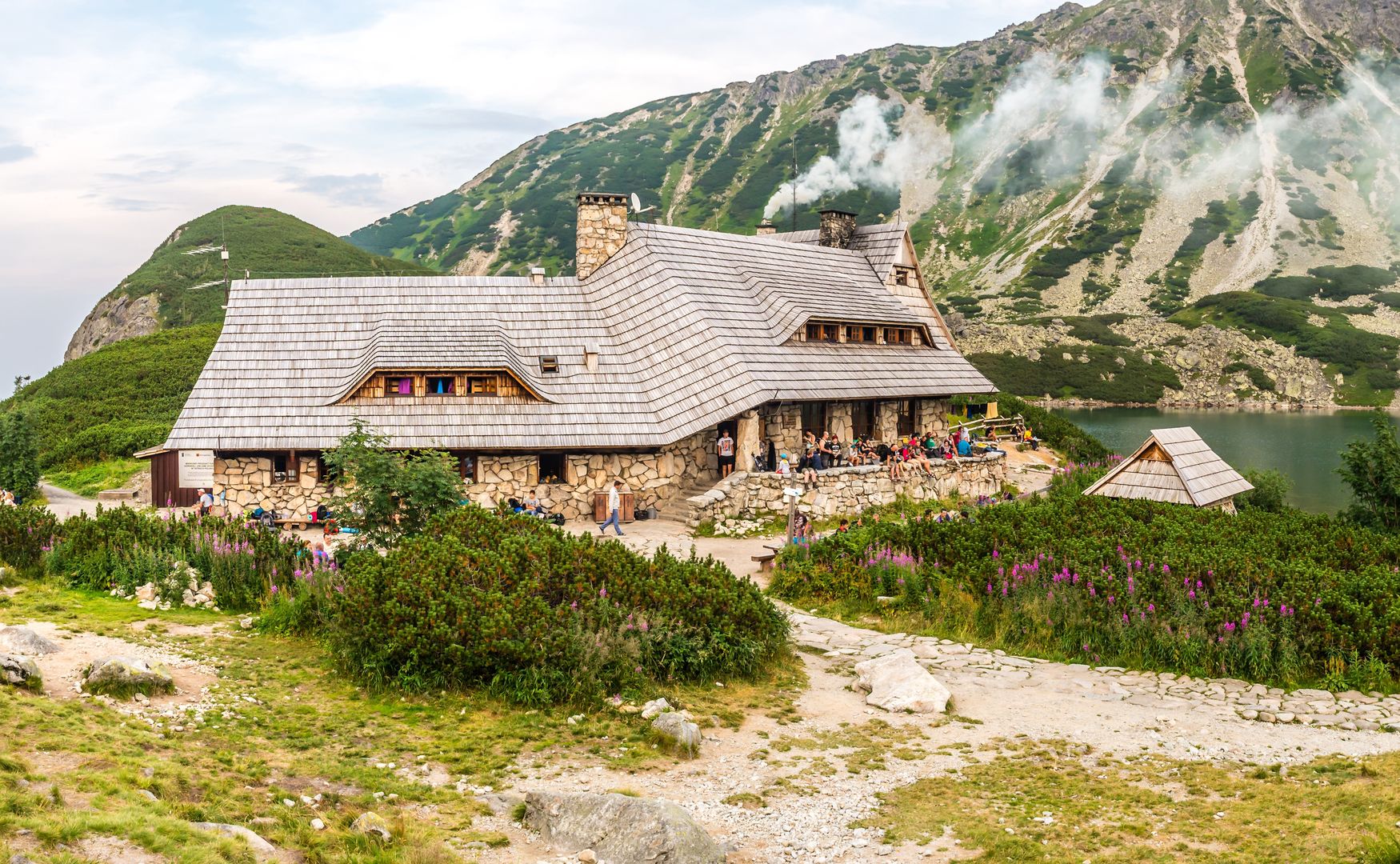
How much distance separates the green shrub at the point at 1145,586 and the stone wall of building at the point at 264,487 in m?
12.9

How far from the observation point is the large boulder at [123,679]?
9359mm

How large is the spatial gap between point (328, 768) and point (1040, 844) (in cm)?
590

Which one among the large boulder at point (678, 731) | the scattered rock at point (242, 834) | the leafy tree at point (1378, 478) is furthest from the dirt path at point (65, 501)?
the leafy tree at point (1378, 478)

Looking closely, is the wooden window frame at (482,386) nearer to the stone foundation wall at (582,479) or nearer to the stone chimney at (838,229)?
the stone foundation wall at (582,479)

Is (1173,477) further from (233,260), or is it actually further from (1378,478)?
(233,260)

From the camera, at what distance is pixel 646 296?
97.5ft

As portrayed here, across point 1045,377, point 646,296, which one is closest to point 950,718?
point 646,296

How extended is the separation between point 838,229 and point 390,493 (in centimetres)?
2870

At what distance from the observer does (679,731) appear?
9.74m

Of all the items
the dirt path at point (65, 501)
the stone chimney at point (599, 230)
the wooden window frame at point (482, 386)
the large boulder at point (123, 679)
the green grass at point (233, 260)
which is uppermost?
the green grass at point (233, 260)

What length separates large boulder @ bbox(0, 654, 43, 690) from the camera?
888cm

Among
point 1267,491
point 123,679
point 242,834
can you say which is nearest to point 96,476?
point 123,679

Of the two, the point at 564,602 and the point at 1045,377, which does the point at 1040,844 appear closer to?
the point at 564,602

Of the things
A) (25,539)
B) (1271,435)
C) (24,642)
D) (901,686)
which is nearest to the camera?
(24,642)
